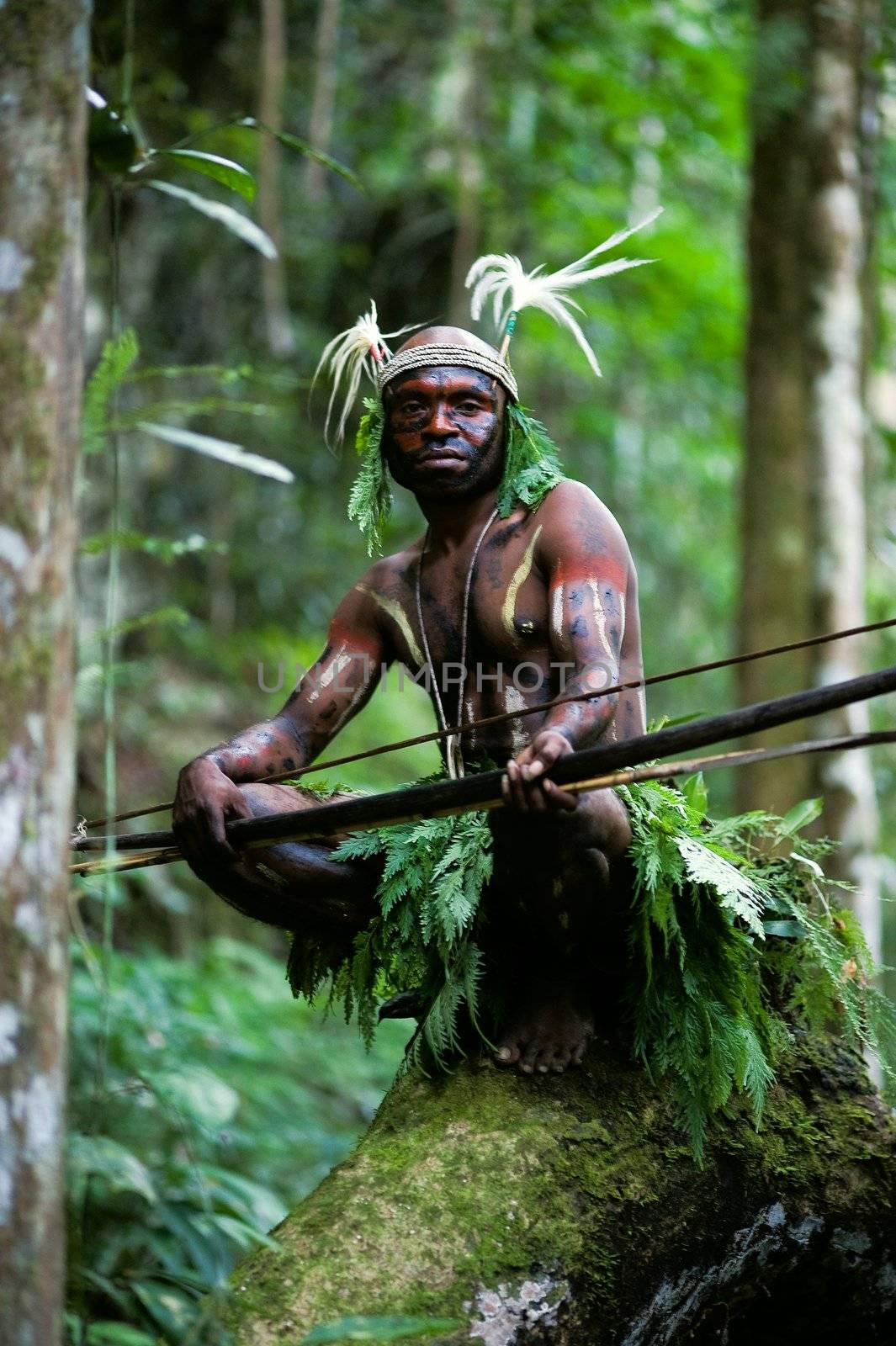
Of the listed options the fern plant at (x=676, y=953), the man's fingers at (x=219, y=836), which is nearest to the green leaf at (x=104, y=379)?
the man's fingers at (x=219, y=836)

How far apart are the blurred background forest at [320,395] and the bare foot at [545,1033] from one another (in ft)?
4.75

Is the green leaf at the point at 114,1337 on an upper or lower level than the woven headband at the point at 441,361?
lower

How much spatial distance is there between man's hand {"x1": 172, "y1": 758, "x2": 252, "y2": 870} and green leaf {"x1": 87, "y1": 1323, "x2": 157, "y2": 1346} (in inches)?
56.0

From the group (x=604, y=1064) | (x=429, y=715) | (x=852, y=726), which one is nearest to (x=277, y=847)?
(x=604, y=1064)

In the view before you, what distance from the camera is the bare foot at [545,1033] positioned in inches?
130

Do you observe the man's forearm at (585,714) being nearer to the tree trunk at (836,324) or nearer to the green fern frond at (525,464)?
the green fern frond at (525,464)

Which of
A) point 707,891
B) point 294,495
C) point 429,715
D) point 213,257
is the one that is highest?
point 213,257

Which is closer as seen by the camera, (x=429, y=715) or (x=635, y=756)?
(x=635, y=756)

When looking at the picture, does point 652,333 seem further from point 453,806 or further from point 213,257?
point 453,806

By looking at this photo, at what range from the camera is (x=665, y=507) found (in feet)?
40.7

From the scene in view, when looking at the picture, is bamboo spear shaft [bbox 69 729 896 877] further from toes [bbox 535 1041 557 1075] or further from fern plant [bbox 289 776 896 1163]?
toes [bbox 535 1041 557 1075]

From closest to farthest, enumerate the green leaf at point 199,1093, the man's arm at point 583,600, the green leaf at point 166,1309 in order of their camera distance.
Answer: the man's arm at point 583,600 < the green leaf at point 166,1309 < the green leaf at point 199,1093

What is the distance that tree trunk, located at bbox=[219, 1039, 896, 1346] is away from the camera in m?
2.82

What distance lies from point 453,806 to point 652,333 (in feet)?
30.5
